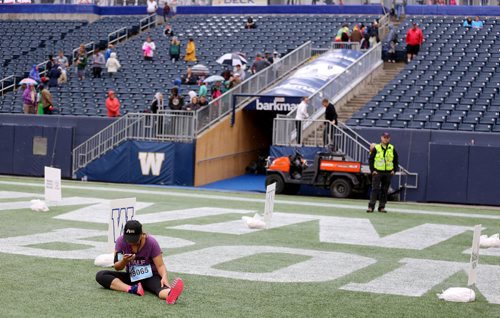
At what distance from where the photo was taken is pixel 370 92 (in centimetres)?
3359

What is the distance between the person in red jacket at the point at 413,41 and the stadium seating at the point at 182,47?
3.53 metres

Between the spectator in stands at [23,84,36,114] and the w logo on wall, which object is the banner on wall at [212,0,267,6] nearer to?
the spectator in stands at [23,84,36,114]

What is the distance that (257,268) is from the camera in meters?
12.0

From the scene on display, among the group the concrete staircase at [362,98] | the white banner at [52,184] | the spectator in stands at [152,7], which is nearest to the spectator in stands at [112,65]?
the spectator in stands at [152,7]

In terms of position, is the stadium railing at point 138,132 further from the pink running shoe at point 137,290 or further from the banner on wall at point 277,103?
the pink running shoe at point 137,290

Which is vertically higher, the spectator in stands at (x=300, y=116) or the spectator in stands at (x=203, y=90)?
the spectator in stands at (x=203, y=90)

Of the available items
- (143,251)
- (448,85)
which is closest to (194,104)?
(448,85)

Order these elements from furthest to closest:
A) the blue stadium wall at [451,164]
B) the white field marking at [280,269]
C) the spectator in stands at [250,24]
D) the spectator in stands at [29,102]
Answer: the spectator in stands at [250,24] < the spectator in stands at [29,102] < the blue stadium wall at [451,164] < the white field marking at [280,269]

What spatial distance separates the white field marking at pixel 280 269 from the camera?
451 inches

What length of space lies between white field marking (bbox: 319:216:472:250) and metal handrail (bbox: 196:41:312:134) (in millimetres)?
10177

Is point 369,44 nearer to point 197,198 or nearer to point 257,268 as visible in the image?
point 197,198

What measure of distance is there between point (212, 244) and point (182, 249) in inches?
30.9

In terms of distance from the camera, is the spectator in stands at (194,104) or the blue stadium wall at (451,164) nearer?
the blue stadium wall at (451,164)

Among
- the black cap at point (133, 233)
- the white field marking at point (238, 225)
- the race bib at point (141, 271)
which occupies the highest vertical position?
the black cap at point (133, 233)
